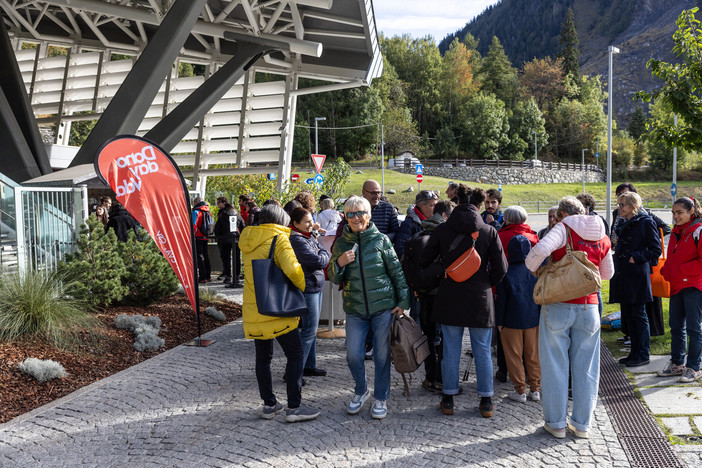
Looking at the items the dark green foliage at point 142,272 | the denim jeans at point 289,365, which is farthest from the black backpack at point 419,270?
the dark green foliage at point 142,272

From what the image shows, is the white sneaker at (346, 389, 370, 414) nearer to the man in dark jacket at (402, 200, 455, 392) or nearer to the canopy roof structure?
the man in dark jacket at (402, 200, 455, 392)

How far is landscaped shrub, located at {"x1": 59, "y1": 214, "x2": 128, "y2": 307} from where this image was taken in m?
7.74

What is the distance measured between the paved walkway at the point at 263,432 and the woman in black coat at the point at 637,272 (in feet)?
5.10

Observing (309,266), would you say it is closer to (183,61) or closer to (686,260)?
(686,260)

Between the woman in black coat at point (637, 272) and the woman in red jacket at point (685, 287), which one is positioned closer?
the woman in red jacket at point (685, 287)

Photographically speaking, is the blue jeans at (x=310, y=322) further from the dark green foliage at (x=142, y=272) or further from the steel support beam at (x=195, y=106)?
the steel support beam at (x=195, y=106)

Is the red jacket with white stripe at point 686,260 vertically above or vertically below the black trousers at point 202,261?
above

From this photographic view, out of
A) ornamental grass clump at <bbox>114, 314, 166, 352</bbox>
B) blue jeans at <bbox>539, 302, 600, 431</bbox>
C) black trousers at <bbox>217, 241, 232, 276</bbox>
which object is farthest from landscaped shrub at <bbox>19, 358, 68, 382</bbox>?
black trousers at <bbox>217, 241, 232, 276</bbox>

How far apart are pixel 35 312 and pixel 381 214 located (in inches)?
157

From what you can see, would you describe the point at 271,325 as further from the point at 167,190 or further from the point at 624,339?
the point at 624,339

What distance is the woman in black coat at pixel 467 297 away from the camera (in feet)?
16.1

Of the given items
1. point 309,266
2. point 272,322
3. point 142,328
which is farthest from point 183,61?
point 272,322

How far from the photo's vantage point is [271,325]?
15.8 feet

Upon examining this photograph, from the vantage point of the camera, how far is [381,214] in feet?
23.9
